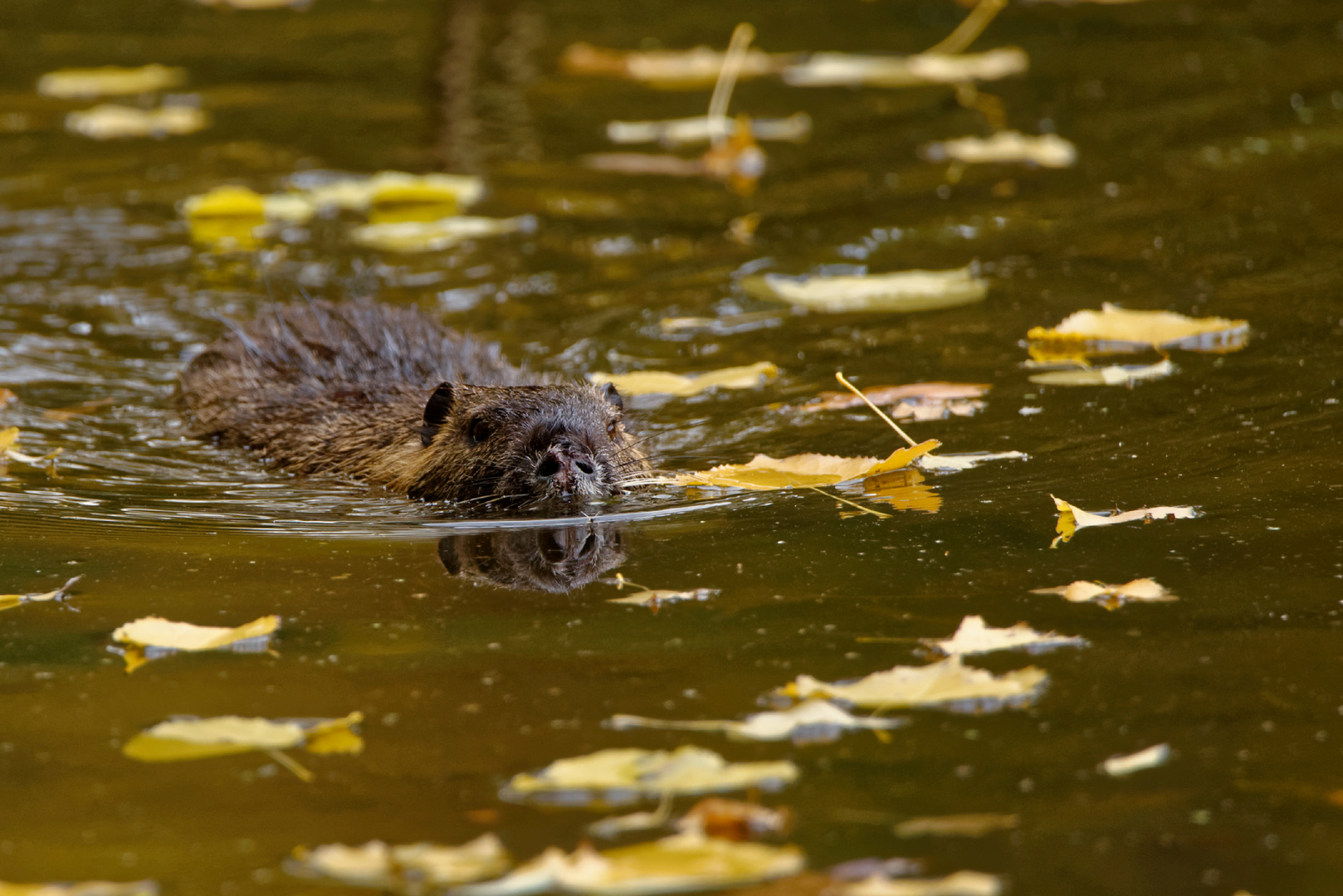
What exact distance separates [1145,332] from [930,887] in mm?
3715

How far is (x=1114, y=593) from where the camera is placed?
11.4ft

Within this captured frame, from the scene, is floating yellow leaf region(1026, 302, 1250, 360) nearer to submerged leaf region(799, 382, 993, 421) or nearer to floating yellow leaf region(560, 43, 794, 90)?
submerged leaf region(799, 382, 993, 421)

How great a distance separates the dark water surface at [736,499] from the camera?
267 centimetres

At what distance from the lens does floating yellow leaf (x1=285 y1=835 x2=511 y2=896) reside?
7.89 feet

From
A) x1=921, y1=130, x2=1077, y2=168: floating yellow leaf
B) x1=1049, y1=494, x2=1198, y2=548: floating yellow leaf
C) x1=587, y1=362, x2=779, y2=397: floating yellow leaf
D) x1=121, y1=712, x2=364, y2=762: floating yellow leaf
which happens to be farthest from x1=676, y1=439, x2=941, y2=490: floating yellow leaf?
x1=921, y1=130, x2=1077, y2=168: floating yellow leaf

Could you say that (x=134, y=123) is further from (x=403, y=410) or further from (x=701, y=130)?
(x=403, y=410)

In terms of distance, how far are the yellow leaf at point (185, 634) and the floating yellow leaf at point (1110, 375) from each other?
297 centimetres

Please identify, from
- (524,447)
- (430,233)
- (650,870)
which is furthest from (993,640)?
(430,233)

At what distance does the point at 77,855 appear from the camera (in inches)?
100

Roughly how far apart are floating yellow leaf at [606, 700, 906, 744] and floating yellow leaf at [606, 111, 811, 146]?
6590 millimetres

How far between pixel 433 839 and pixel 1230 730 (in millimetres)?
1384

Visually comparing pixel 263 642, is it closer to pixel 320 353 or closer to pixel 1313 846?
pixel 1313 846

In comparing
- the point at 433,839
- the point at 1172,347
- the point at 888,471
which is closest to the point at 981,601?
the point at 888,471

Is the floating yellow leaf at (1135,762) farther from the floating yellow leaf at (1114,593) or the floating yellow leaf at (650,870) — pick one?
the floating yellow leaf at (1114,593)
